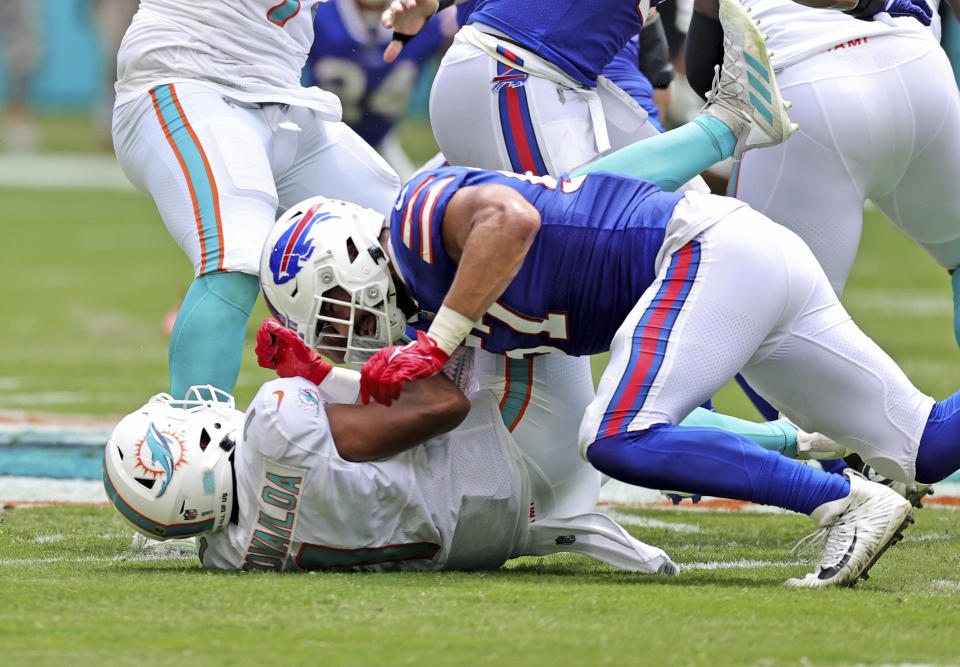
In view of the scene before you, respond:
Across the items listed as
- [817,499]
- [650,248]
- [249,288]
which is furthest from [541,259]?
[249,288]

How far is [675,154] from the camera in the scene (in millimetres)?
3656

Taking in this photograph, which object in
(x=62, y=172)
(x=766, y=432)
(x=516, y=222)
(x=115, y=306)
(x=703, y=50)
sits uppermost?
(x=703, y=50)

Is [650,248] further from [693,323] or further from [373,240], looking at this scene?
[373,240]

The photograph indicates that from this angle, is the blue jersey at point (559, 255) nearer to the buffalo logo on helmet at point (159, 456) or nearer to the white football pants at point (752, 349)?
the white football pants at point (752, 349)

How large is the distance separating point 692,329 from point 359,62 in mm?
4219

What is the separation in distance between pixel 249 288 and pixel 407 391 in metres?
0.86

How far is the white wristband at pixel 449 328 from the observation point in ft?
10.3

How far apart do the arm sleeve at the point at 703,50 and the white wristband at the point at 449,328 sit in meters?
1.33

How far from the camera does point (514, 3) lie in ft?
13.6

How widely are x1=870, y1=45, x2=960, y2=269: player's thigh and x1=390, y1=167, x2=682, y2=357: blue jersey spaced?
88 centimetres

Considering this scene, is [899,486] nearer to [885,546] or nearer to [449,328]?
[885,546]

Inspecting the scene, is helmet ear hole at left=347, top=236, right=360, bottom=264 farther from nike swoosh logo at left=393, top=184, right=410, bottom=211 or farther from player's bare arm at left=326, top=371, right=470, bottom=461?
player's bare arm at left=326, top=371, right=470, bottom=461

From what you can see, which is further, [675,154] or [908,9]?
[908,9]

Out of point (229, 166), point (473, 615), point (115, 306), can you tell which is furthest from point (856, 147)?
point (115, 306)
